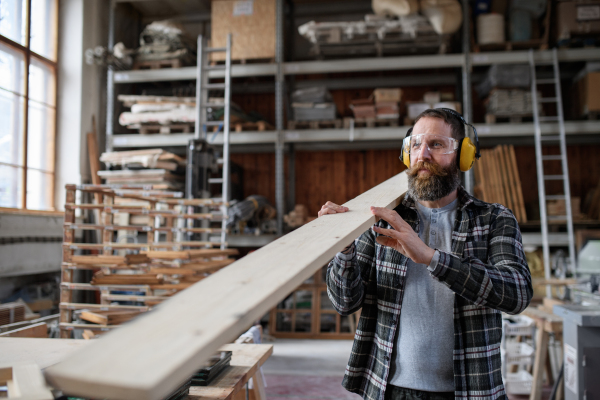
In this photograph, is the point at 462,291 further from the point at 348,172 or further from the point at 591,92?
the point at 348,172

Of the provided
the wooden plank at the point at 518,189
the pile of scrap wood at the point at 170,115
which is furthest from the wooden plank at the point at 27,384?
the wooden plank at the point at 518,189

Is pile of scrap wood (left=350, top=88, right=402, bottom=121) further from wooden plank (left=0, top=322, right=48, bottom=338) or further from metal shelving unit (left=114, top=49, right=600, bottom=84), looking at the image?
wooden plank (left=0, top=322, right=48, bottom=338)

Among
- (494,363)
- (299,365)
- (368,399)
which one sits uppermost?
(494,363)

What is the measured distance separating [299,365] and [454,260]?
4.60m

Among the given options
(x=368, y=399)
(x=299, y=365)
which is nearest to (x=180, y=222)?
(x=299, y=365)

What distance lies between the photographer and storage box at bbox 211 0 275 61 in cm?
765

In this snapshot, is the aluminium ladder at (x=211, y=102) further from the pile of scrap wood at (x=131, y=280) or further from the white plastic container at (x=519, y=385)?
the white plastic container at (x=519, y=385)

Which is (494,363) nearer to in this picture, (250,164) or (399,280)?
(399,280)

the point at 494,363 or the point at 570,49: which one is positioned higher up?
the point at 570,49

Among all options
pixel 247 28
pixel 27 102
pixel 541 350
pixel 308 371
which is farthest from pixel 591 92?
pixel 27 102

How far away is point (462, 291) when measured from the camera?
4.75 ft

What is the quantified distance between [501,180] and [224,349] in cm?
613

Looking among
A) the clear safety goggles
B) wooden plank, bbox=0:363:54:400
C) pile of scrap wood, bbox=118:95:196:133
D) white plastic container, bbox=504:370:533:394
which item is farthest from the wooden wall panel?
wooden plank, bbox=0:363:54:400

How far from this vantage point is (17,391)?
4.01ft
